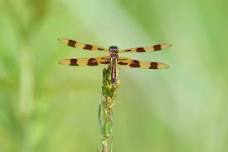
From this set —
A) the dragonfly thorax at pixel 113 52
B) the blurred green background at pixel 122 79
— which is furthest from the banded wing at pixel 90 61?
the blurred green background at pixel 122 79

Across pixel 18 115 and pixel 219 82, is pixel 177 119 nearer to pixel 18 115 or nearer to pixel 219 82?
pixel 219 82

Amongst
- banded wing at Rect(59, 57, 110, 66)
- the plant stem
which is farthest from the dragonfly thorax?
the plant stem

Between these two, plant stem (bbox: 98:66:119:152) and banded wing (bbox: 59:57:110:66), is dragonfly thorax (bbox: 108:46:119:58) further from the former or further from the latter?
plant stem (bbox: 98:66:119:152)

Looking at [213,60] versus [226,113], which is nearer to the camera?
[226,113]

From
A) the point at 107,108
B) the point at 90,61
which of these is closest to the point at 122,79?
the point at 90,61

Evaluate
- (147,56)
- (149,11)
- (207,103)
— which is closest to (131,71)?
(147,56)

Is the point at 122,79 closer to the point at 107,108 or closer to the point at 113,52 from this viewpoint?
the point at 113,52

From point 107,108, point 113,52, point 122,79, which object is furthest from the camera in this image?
point 122,79

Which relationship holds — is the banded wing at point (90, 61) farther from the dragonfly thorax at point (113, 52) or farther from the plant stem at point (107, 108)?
the plant stem at point (107, 108)
